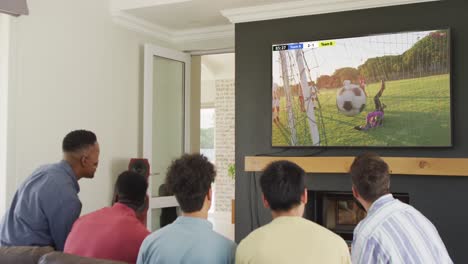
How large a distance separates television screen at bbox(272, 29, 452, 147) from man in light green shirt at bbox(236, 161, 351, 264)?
8.64 ft

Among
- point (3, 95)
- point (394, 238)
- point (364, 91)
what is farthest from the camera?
point (364, 91)

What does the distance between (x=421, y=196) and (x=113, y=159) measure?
3.09 m

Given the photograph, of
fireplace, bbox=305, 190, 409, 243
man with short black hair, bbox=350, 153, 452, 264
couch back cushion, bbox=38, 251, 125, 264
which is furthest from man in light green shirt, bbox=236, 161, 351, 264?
fireplace, bbox=305, 190, 409, 243

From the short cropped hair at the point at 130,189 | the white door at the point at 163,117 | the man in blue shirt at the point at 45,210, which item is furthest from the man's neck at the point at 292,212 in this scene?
the white door at the point at 163,117

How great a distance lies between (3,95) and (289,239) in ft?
10.7

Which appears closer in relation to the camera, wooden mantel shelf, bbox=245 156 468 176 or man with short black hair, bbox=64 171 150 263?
man with short black hair, bbox=64 171 150 263

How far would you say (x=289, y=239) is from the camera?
1615mm

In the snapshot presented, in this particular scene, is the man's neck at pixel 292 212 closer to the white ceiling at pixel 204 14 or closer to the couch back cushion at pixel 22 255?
the couch back cushion at pixel 22 255

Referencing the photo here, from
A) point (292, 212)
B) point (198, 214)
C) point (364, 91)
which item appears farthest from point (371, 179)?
point (364, 91)

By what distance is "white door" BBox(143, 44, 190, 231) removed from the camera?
5.39 m

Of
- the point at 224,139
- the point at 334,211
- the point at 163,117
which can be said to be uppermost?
the point at 163,117

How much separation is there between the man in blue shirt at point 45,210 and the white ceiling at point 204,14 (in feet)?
8.37

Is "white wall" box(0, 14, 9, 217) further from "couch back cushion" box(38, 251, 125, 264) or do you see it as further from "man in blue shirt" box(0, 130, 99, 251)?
"couch back cushion" box(38, 251, 125, 264)

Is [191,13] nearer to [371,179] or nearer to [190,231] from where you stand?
[371,179]
